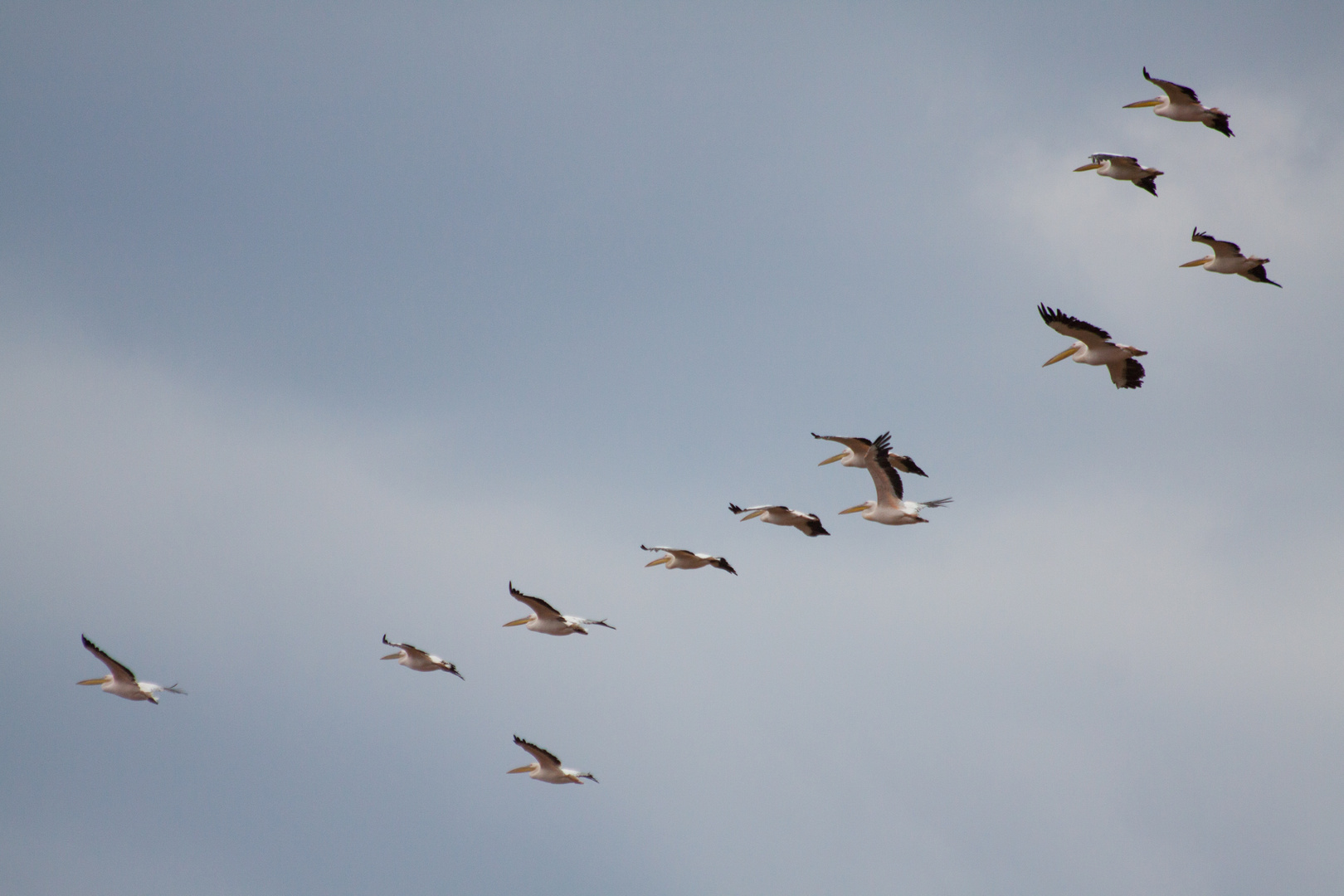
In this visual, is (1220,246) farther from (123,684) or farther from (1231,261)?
(123,684)

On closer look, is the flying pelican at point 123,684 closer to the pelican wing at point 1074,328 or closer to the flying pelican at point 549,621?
the flying pelican at point 549,621

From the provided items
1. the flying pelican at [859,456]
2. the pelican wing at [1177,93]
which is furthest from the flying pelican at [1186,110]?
the flying pelican at [859,456]

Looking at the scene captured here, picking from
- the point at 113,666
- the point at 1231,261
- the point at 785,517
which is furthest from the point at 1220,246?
the point at 113,666

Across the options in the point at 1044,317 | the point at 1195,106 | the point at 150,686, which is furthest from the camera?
the point at 150,686

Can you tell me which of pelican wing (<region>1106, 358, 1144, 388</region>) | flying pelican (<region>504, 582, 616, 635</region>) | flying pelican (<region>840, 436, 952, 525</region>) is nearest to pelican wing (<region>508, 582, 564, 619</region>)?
flying pelican (<region>504, 582, 616, 635</region>)

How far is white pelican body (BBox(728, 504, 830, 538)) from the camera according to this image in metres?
25.8

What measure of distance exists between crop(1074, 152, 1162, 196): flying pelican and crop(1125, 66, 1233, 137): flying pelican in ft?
3.81

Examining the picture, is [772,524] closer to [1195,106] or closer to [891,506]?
[891,506]

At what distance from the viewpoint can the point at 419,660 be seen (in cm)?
2719

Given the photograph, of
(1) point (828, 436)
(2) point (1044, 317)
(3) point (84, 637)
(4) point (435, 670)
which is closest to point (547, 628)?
(4) point (435, 670)

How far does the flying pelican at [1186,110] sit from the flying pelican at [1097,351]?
448 cm

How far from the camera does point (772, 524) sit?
26.8 metres

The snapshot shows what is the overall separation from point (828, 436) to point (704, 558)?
11.8 ft

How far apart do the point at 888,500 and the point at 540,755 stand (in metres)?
7.40
